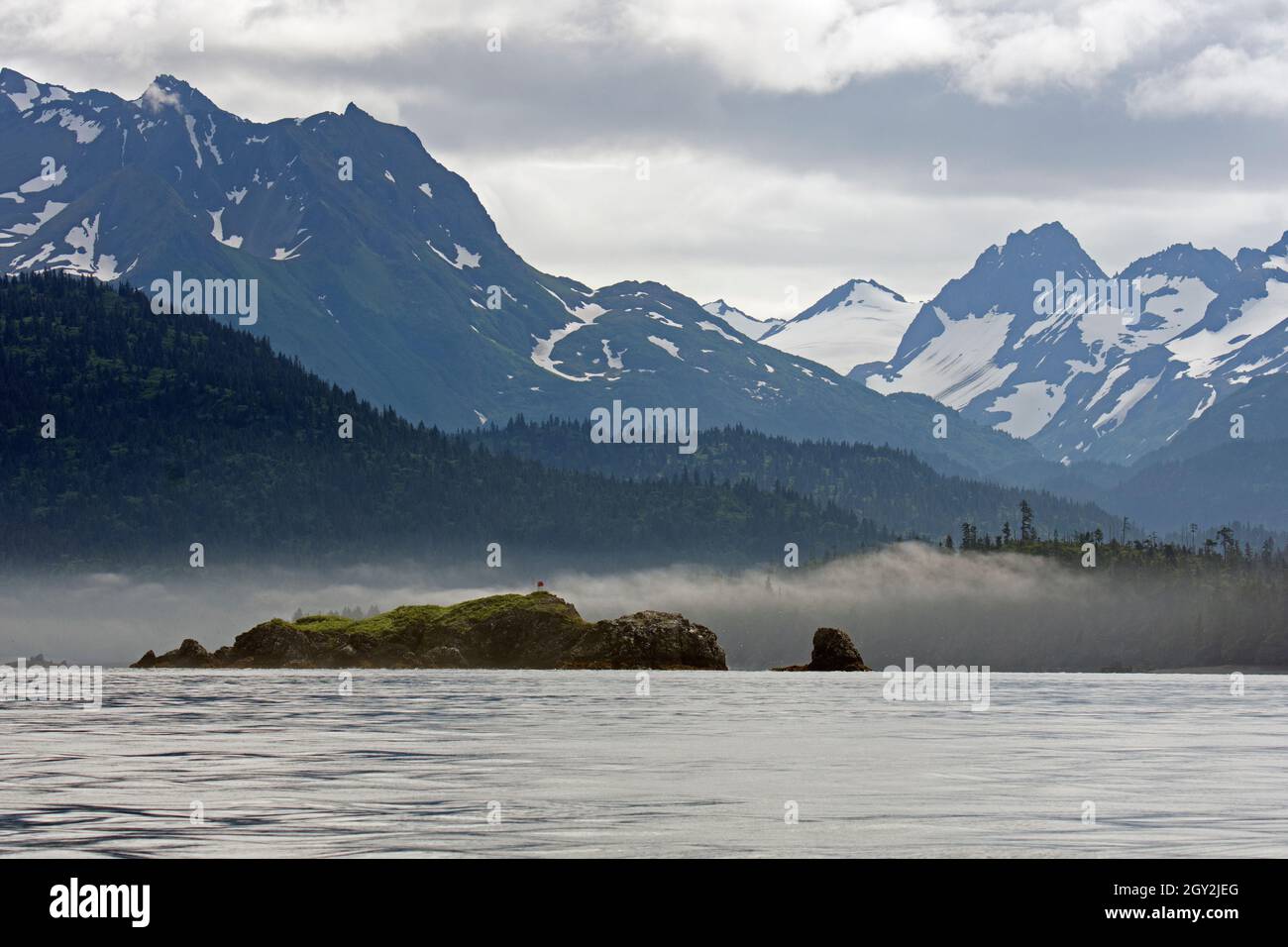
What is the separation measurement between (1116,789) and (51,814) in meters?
44.3

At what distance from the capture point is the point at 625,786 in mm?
75688

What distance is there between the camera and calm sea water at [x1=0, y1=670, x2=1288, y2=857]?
181 ft

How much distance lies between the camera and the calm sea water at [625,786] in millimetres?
55188

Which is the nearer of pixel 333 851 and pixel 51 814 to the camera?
pixel 333 851
